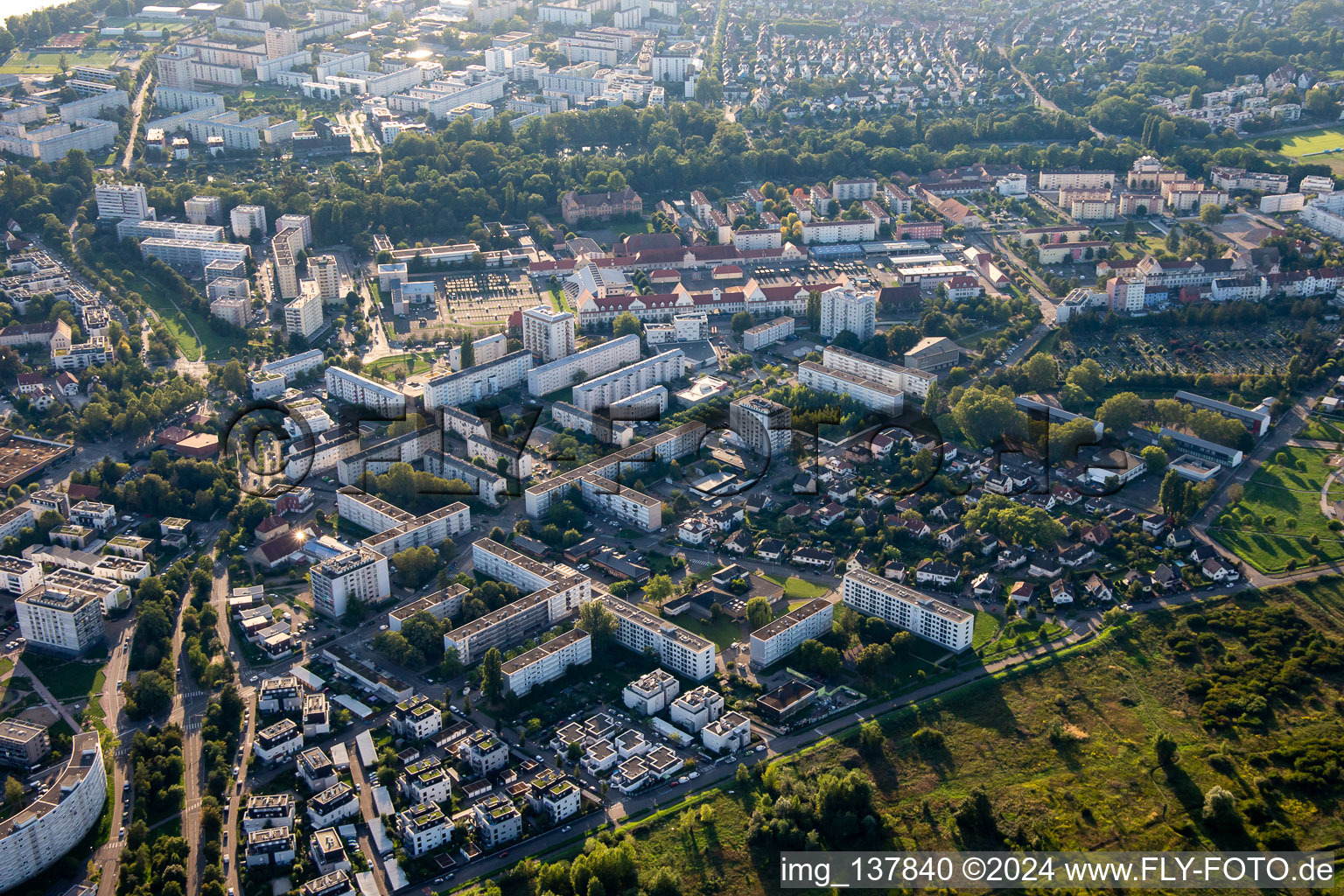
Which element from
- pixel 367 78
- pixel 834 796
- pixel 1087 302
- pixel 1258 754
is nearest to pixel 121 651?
pixel 834 796

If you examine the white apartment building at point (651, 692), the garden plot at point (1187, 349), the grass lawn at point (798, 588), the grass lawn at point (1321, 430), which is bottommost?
the grass lawn at point (798, 588)

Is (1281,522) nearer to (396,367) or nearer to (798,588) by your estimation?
(798,588)

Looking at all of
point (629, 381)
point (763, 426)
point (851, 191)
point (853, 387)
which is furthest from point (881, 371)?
point (851, 191)

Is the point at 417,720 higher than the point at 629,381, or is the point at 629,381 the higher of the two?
the point at 629,381

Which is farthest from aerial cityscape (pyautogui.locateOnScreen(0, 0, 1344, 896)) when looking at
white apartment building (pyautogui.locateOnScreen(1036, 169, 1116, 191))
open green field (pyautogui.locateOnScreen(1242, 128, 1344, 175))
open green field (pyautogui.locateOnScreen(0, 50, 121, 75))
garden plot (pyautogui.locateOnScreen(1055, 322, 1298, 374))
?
open green field (pyautogui.locateOnScreen(0, 50, 121, 75))

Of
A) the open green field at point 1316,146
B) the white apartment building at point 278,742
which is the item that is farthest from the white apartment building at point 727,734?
the open green field at point 1316,146

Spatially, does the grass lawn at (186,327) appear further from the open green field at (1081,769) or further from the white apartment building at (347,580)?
the open green field at (1081,769)

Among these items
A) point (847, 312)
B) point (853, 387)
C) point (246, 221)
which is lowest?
point (853, 387)
